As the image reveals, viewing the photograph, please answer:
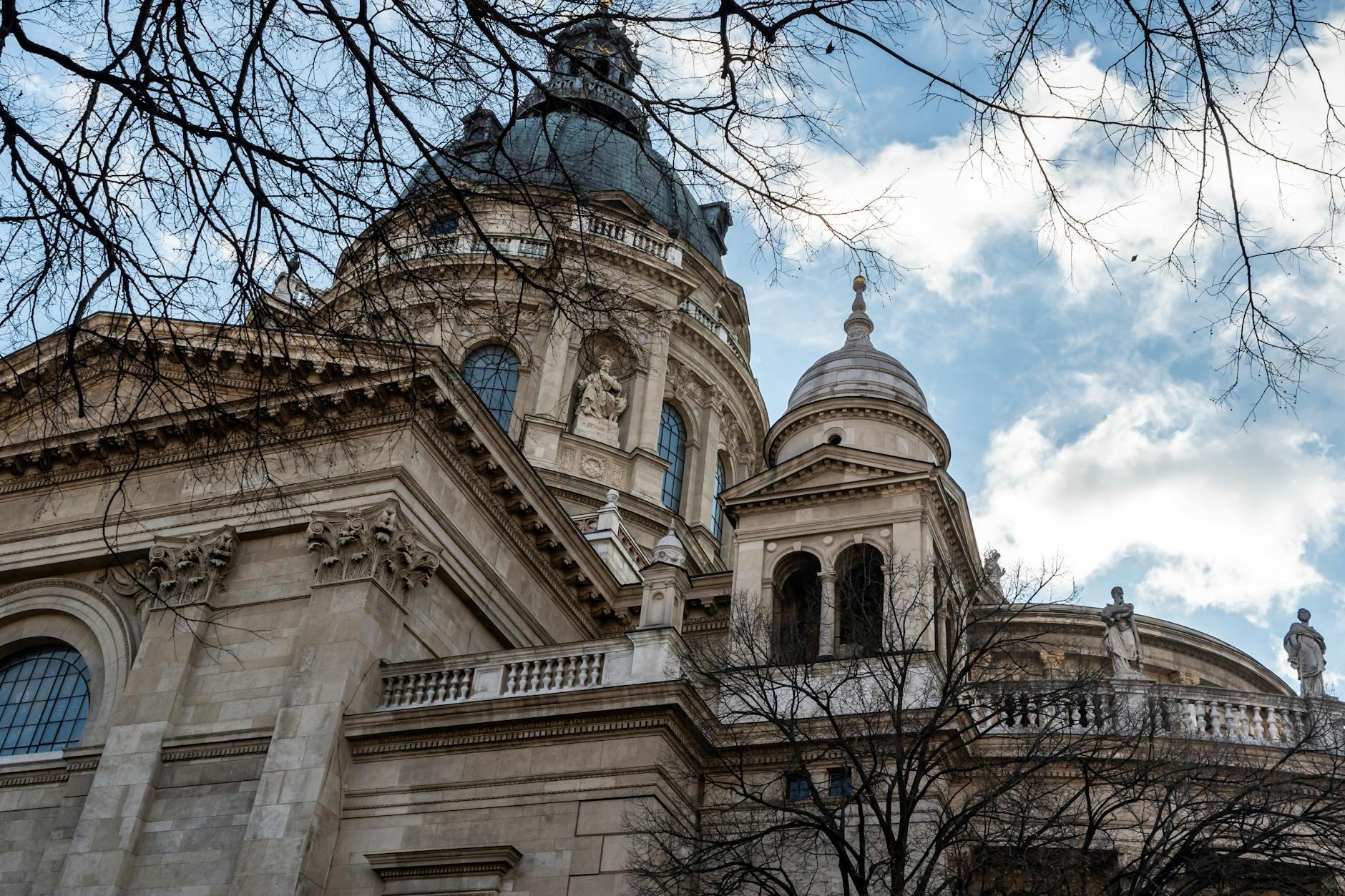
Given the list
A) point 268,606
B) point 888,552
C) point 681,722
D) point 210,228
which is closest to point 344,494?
point 268,606

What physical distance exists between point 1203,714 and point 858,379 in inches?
439

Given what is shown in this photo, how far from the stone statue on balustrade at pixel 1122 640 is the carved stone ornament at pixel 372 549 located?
10.9 m

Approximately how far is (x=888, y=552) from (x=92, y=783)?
12263 mm

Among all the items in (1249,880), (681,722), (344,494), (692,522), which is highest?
(692,522)

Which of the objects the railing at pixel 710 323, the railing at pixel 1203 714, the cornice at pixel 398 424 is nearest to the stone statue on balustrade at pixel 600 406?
the railing at pixel 710 323

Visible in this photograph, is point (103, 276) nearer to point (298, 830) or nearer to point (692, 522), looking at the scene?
point (298, 830)

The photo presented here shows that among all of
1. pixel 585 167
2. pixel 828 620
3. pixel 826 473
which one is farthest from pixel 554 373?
pixel 585 167

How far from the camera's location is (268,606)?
19766mm

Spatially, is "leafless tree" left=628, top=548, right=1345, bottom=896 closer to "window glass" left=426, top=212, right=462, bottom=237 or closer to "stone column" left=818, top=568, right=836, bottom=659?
"stone column" left=818, top=568, right=836, bottom=659

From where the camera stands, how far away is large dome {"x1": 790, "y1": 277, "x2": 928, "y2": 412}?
27.1 m

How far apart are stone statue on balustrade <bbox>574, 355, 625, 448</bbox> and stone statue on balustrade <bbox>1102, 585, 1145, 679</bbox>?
1696cm

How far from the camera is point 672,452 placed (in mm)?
39250

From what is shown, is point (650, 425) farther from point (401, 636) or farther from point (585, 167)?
point (585, 167)

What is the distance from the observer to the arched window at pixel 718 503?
127 feet
